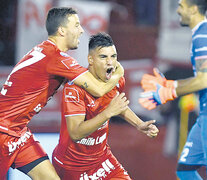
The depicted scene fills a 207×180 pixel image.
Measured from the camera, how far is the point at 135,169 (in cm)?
658

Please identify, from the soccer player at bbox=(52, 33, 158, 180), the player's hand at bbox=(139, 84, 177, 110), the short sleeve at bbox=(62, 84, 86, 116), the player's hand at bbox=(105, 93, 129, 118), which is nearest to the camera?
the player's hand at bbox=(105, 93, 129, 118)

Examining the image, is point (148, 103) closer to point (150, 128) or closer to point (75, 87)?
point (150, 128)

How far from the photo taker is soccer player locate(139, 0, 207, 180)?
386 centimetres

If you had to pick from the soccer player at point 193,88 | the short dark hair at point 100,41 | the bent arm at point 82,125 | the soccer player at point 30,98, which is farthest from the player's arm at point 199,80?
the bent arm at point 82,125

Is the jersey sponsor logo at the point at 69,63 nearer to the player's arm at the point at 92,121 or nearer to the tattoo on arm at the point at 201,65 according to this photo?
the player's arm at the point at 92,121

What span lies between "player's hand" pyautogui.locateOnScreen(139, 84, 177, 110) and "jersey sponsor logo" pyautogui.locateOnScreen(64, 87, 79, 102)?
994mm

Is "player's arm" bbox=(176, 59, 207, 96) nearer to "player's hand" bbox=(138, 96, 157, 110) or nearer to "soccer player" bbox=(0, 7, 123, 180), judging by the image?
"player's hand" bbox=(138, 96, 157, 110)

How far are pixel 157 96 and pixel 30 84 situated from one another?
48.4 inches

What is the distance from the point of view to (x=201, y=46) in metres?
3.85

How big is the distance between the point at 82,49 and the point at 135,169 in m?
2.87

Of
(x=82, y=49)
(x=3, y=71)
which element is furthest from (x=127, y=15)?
(x=3, y=71)

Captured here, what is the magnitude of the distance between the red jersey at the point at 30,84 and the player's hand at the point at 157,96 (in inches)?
37.1

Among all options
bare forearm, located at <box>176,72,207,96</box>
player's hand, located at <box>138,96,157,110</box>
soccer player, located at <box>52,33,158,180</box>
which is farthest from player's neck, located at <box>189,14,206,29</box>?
soccer player, located at <box>52,33,158,180</box>

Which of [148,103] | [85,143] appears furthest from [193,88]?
[85,143]
